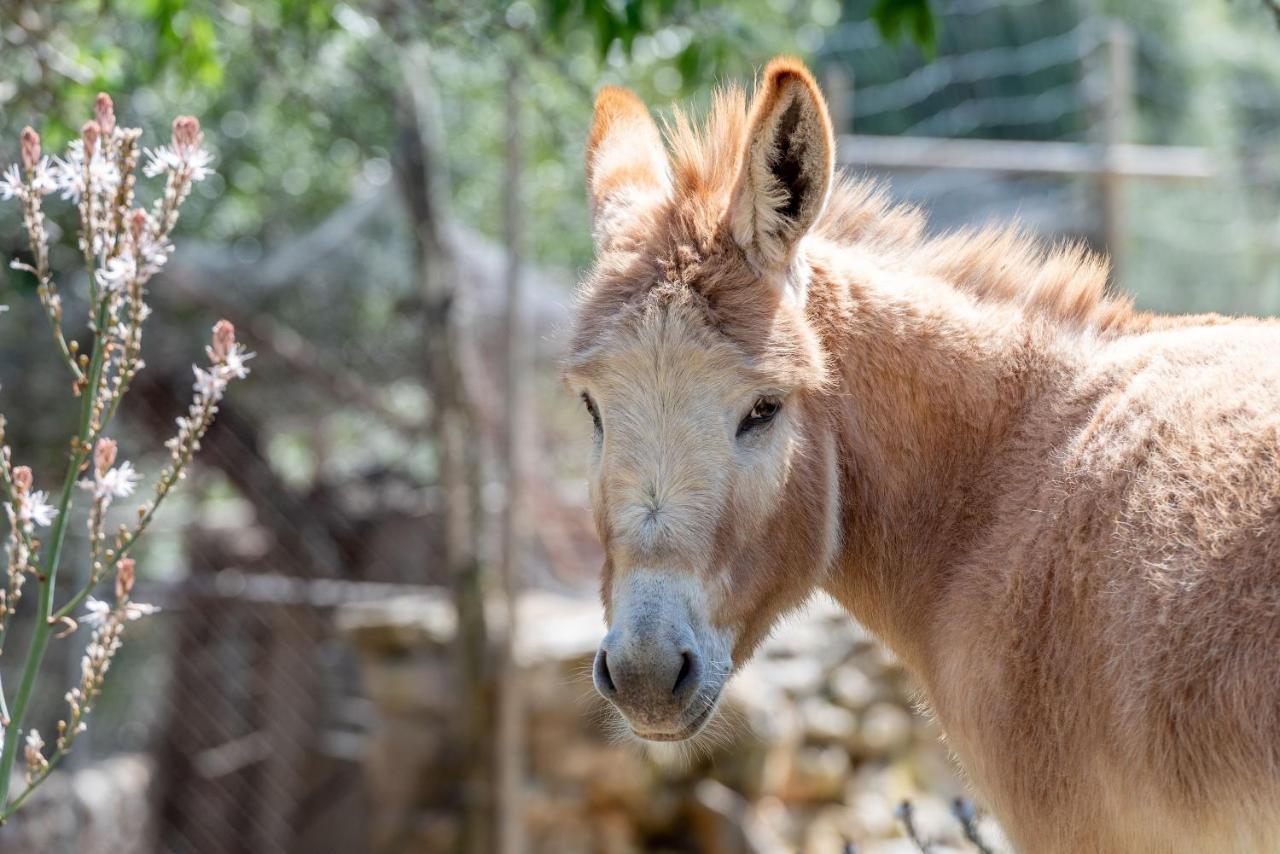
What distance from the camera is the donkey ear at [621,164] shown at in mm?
2982

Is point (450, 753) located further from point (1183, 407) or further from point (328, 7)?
point (1183, 407)

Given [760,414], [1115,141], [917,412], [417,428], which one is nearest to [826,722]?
[417,428]

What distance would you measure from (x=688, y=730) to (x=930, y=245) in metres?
1.32

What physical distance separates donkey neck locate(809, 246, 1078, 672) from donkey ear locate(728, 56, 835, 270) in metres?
0.19

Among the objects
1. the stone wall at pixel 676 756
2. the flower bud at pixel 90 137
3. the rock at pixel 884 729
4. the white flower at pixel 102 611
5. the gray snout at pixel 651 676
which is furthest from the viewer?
the rock at pixel 884 729

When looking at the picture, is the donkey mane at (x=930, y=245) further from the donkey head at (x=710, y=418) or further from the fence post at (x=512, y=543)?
the fence post at (x=512, y=543)

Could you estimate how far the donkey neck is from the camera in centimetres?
271

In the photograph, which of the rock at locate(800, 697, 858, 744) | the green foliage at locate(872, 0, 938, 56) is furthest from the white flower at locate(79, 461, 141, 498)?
the rock at locate(800, 697, 858, 744)

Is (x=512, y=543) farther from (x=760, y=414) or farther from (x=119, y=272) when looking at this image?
(x=119, y=272)

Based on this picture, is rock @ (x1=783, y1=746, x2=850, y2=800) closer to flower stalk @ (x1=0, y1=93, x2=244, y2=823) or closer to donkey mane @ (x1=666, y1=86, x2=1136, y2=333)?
donkey mane @ (x1=666, y1=86, x2=1136, y2=333)

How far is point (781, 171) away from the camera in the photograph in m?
2.69

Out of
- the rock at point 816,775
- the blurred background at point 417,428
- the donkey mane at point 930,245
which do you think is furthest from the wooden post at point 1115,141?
the donkey mane at point 930,245

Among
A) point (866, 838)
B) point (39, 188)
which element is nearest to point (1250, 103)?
point (866, 838)

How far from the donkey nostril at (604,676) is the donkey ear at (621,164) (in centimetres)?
103
